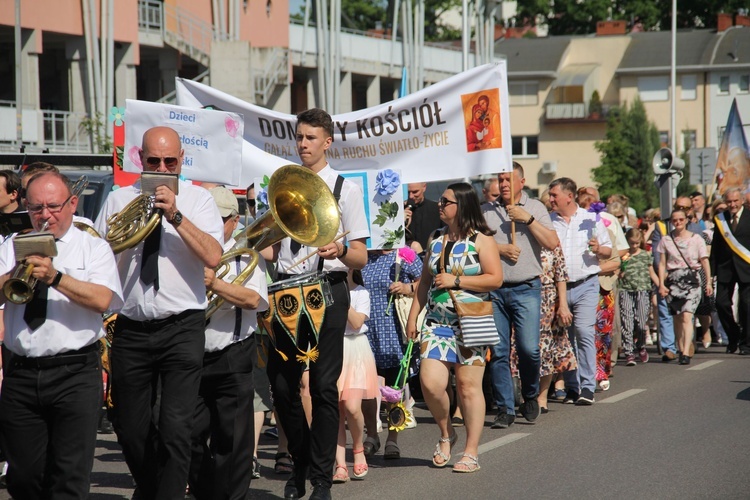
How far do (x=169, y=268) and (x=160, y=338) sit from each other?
0.34 metres

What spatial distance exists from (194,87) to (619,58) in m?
63.1

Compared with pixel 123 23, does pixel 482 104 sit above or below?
below

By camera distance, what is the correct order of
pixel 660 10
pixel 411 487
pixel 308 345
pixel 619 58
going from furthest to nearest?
pixel 660 10 < pixel 619 58 < pixel 411 487 < pixel 308 345

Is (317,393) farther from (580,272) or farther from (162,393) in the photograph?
(580,272)

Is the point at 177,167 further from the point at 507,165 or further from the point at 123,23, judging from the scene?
the point at 123,23

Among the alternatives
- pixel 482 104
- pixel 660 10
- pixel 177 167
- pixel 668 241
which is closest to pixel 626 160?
pixel 660 10

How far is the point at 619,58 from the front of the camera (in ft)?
234

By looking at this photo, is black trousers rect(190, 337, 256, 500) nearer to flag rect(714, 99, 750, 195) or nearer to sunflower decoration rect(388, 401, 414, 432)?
sunflower decoration rect(388, 401, 414, 432)

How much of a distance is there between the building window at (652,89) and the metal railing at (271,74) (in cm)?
3747

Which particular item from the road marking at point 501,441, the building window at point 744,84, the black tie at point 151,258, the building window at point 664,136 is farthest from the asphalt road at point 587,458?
the building window at point 744,84

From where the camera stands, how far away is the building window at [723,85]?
68.4 m

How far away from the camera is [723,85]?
68.6m

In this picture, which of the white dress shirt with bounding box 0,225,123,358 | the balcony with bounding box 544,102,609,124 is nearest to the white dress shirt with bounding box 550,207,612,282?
the white dress shirt with bounding box 0,225,123,358

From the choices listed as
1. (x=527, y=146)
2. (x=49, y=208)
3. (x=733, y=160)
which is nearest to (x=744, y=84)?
(x=527, y=146)
